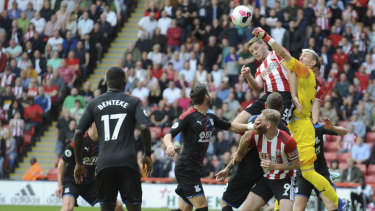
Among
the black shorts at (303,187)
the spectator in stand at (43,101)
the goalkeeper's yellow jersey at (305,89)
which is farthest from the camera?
the spectator in stand at (43,101)

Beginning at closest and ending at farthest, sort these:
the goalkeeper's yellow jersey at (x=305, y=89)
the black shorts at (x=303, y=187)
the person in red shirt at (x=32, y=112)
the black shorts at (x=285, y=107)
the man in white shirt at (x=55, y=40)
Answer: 1. the goalkeeper's yellow jersey at (x=305, y=89)
2. the black shorts at (x=285, y=107)
3. the black shorts at (x=303, y=187)
4. the person in red shirt at (x=32, y=112)
5. the man in white shirt at (x=55, y=40)

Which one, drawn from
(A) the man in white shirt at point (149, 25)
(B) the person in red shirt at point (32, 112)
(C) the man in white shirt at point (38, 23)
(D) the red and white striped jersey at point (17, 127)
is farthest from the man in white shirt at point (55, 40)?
(D) the red and white striped jersey at point (17, 127)

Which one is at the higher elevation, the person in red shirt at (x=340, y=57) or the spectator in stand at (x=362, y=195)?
the person in red shirt at (x=340, y=57)

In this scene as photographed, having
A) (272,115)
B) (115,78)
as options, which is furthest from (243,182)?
(115,78)

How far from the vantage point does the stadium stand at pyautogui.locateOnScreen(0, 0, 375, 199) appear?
835 inches

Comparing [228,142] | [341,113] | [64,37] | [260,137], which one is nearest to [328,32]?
[341,113]

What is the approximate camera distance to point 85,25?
85.1 ft

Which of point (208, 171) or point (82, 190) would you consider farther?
point (208, 171)

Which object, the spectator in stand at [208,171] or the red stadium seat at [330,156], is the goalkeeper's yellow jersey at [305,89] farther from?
the red stadium seat at [330,156]

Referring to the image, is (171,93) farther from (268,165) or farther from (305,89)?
(268,165)

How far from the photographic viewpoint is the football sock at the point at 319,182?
1130 cm

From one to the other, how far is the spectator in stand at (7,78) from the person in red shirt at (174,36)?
5.68 meters

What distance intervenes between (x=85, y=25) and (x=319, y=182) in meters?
16.3

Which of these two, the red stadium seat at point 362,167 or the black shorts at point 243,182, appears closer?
the black shorts at point 243,182
